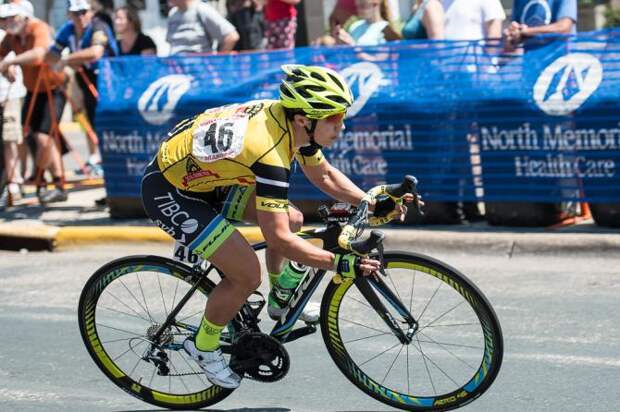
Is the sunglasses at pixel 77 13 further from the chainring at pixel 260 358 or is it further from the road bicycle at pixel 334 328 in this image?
the chainring at pixel 260 358

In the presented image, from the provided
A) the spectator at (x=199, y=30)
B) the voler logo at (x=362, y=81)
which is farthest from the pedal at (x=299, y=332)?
the spectator at (x=199, y=30)

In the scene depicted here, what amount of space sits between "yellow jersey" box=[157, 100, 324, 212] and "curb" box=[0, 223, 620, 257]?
357 cm

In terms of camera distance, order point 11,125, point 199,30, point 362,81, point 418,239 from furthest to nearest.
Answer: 1. point 11,125
2. point 199,30
3. point 362,81
4. point 418,239

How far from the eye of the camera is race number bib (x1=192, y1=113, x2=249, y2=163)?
16.9 feet

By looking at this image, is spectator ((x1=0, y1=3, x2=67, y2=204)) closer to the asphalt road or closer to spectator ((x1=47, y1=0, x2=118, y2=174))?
spectator ((x1=47, y1=0, x2=118, y2=174))

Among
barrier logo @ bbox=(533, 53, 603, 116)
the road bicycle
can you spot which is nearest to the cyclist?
the road bicycle

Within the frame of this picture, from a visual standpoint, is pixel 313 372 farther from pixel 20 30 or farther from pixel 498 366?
pixel 20 30

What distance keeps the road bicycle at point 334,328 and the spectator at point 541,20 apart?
3526mm

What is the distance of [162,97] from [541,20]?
3240 mm

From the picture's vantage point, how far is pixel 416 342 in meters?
5.65

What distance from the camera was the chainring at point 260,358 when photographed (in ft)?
18.0

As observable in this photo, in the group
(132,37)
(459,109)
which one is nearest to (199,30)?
(132,37)

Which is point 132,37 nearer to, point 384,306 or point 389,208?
point 389,208

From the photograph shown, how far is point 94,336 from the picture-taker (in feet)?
19.6
